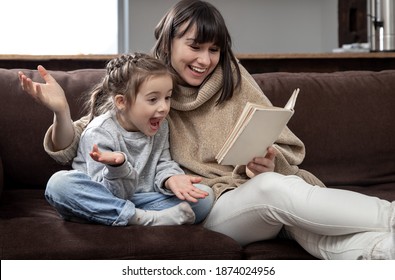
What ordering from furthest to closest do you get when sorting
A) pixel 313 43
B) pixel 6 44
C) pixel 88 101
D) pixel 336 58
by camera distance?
pixel 313 43 < pixel 6 44 < pixel 336 58 < pixel 88 101

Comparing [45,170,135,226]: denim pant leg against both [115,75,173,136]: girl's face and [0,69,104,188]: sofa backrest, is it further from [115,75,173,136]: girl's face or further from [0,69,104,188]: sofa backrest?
[0,69,104,188]: sofa backrest

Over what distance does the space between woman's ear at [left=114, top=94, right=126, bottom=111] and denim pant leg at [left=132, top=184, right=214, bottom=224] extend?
229mm

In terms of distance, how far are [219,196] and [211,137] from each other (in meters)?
0.19

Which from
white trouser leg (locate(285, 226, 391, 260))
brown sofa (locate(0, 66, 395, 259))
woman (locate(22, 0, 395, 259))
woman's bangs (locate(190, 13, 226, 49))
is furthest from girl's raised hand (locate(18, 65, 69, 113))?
white trouser leg (locate(285, 226, 391, 260))

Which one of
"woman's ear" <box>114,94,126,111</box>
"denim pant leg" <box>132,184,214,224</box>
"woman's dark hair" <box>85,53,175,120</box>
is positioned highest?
"woman's dark hair" <box>85,53,175,120</box>

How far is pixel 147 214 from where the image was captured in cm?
185

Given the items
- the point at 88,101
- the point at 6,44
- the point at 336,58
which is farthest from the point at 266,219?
the point at 6,44

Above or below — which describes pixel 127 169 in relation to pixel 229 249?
above

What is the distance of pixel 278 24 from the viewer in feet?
14.9

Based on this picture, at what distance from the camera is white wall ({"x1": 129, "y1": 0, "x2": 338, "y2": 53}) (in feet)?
14.7

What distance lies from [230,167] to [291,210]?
0.41 meters

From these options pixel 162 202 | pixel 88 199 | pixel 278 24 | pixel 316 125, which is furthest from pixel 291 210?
pixel 278 24

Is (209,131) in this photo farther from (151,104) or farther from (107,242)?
(107,242)
